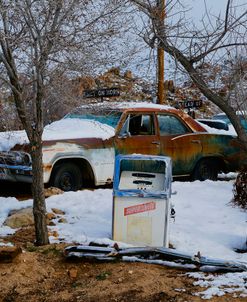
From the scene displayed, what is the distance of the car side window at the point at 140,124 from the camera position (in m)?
9.37

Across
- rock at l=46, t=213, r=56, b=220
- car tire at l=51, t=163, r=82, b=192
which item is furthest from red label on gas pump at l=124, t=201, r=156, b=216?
car tire at l=51, t=163, r=82, b=192

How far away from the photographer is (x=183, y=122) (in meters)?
10.0

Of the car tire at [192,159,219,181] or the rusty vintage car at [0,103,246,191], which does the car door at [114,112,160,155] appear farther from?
the car tire at [192,159,219,181]

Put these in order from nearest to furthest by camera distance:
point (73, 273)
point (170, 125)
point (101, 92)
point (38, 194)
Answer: point (73, 273), point (38, 194), point (101, 92), point (170, 125)

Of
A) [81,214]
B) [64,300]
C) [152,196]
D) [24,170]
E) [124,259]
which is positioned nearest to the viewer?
[64,300]

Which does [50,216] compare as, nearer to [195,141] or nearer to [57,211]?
[57,211]

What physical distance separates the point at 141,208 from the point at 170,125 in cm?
454

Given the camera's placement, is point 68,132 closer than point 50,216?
No

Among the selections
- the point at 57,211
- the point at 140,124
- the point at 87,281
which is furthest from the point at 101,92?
the point at 87,281

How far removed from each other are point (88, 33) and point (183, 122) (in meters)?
5.14

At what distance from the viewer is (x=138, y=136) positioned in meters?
9.37

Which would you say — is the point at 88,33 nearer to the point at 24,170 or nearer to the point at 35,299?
the point at 35,299

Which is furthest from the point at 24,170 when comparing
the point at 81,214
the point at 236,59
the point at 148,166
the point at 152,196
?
the point at 236,59

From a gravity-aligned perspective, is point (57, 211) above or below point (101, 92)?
below
